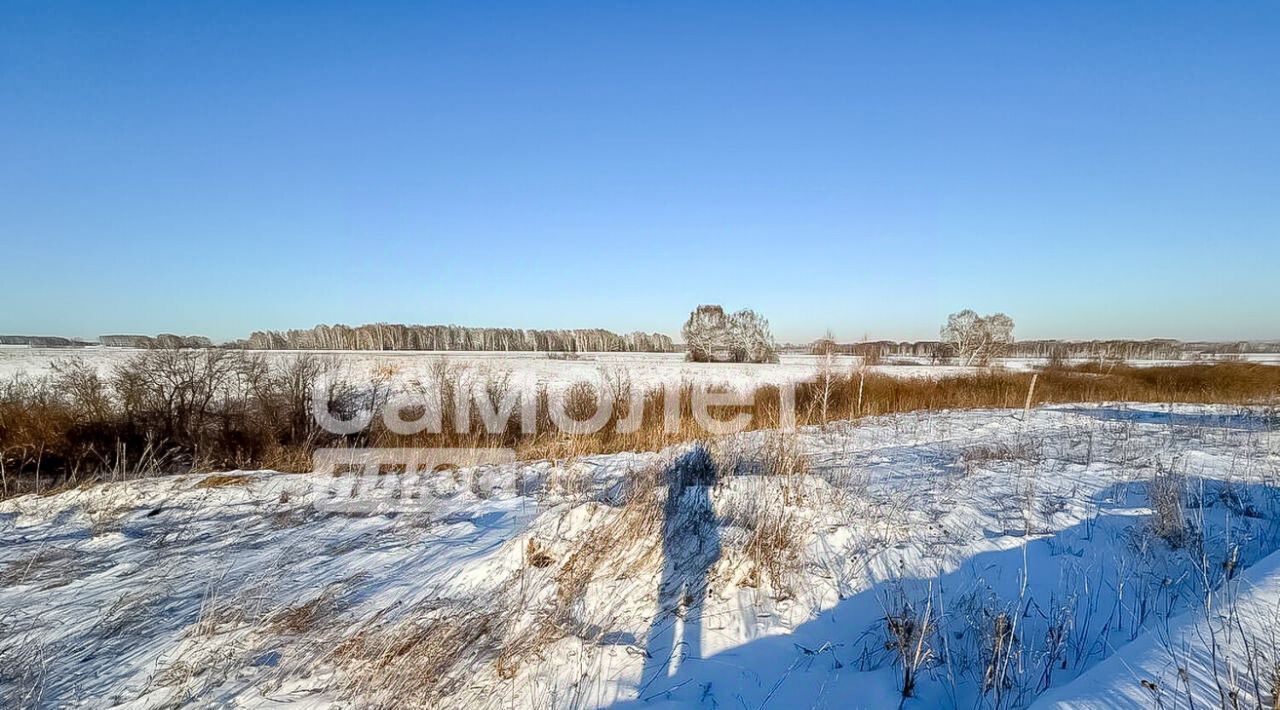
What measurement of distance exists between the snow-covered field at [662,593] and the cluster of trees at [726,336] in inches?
1640

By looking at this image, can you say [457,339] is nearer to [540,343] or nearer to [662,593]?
[540,343]

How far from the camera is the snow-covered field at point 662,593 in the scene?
224cm

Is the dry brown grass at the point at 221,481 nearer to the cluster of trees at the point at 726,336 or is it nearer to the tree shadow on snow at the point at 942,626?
the tree shadow on snow at the point at 942,626

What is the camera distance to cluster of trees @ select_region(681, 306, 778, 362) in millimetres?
47344

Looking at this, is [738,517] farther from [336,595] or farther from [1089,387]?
[1089,387]

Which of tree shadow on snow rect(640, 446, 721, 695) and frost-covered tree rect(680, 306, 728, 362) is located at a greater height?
frost-covered tree rect(680, 306, 728, 362)

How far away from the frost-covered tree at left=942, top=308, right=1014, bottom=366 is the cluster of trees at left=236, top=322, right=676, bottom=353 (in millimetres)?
38241

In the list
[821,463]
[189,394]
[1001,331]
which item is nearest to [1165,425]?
[821,463]

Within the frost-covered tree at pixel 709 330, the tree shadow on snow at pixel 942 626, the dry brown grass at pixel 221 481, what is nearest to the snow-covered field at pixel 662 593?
the tree shadow on snow at pixel 942 626

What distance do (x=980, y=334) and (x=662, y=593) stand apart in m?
52.7

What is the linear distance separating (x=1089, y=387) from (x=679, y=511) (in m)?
24.3

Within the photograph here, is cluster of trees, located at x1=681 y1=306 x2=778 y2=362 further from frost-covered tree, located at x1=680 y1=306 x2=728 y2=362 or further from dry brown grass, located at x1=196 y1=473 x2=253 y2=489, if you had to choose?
dry brown grass, located at x1=196 y1=473 x2=253 y2=489

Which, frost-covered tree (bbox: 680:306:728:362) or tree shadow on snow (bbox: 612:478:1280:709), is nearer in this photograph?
tree shadow on snow (bbox: 612:478:1280:709)

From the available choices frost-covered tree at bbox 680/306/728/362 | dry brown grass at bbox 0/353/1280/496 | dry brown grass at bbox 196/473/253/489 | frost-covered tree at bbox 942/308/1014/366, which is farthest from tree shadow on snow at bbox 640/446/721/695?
frost-covered tree at bbox 942/308/1014/366
